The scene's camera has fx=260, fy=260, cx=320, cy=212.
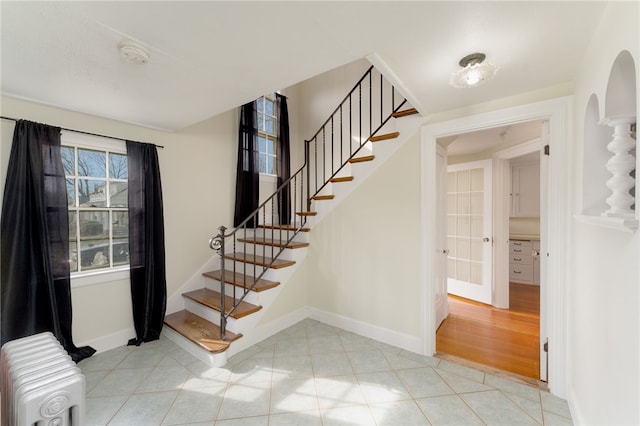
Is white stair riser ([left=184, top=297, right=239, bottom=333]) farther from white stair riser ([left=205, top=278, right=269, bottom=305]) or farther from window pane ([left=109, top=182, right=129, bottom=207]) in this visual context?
window pane ([left=109, top=182, right=129, bottom=207])

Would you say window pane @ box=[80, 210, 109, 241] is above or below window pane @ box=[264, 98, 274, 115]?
below

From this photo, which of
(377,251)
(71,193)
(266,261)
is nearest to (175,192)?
(71,193)

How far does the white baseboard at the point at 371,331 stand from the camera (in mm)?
2594

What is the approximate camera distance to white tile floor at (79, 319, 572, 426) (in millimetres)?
1734

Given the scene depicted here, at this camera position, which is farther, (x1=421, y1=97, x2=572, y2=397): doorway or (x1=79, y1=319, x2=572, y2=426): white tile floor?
(x1=421, y1=97, x2=572, y2=397): doorway

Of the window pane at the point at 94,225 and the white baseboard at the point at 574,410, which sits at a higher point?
the window pane at the point at 94,225

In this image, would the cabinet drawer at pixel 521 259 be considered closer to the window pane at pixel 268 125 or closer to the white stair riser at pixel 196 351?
the window pane at pixel 268 125

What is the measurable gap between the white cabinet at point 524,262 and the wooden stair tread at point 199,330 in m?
5.21

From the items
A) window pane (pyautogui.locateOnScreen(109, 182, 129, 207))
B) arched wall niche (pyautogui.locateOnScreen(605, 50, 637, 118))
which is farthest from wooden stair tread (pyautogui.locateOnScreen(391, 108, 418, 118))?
window pane (pyautogui.locateOnScreen(109, 182, 129, 207))

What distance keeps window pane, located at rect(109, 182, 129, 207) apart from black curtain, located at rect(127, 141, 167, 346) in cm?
15

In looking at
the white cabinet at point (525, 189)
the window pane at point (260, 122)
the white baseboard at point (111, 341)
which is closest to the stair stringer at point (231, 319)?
the white baseboard at point (111, 341)

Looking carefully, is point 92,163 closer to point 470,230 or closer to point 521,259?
point 470,230

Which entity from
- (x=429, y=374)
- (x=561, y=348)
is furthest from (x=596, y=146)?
(x=429, y=374)

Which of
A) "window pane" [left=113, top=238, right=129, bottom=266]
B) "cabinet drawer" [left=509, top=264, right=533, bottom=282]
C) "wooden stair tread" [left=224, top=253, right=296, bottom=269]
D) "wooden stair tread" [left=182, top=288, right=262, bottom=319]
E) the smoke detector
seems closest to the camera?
the smoke detector
